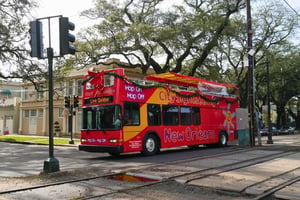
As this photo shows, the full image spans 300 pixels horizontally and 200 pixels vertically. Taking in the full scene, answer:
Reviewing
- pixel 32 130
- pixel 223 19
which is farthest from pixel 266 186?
pixel 32 130

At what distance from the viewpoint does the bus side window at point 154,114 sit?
15.5 m

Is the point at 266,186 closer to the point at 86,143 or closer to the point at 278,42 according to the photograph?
the point at 86,143

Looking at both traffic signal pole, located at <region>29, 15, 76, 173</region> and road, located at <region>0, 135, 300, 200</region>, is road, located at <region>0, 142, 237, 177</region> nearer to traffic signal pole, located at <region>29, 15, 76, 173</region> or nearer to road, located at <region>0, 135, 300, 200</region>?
road, located at <region>0, 135, 300, 200</region>

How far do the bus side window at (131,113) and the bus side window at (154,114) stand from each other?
784 millimetres

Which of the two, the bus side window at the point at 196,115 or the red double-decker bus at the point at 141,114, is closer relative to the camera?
the red double-decker bus at the point at 141,114

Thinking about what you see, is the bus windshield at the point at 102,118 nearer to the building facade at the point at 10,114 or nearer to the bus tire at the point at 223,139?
the bus tire at the point at 223,139

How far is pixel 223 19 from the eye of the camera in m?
25.5

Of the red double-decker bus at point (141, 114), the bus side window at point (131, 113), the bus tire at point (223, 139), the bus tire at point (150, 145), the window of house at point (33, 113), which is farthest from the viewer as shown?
the window of house at point (33, 113)

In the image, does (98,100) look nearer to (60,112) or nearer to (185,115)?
(185,115)

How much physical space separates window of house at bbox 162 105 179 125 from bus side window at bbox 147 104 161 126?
1.38 feet

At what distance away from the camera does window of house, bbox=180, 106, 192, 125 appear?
1755 cm

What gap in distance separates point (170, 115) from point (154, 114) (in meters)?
1.29

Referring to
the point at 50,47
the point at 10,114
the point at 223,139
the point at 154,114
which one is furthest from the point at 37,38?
the point at 10,114

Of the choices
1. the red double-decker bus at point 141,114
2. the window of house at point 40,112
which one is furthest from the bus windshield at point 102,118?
the window of house at point 40,112
